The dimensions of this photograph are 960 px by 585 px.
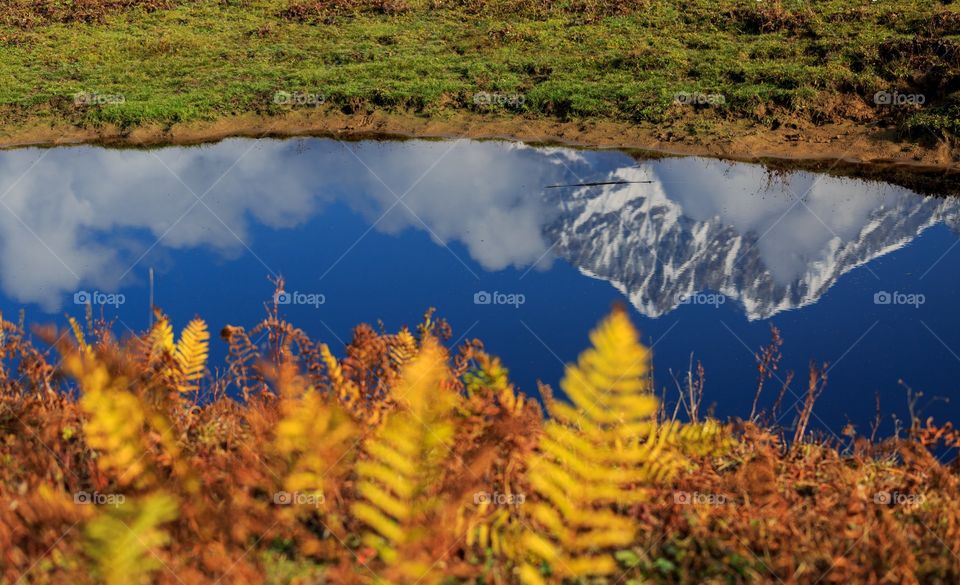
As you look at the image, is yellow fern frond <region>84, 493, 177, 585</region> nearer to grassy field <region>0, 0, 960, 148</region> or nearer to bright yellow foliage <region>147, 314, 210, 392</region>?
bright yellow foliage <region>147, 314, 210, 392</region>

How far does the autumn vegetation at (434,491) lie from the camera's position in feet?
12.9

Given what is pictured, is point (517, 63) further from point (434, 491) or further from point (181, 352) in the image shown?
point (434, 491)

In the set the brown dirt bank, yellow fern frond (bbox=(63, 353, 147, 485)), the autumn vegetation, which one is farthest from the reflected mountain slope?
yellow fern frond (bbox=(63, 353, 147, 485))

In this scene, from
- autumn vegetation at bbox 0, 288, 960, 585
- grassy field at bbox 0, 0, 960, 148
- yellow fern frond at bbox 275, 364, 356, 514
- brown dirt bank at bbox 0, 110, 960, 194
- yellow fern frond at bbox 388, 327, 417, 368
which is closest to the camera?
autumn vegetation at bbox 0, 288, 960, 585

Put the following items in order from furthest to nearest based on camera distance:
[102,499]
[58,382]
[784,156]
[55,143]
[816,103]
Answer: [55,143] < [816,103] < [784,156] < [58,382] < [102,499]

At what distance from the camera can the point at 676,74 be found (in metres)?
19.4

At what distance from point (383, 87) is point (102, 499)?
16264 mm

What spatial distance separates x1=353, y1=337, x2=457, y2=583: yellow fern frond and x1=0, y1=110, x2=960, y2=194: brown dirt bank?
1341cm

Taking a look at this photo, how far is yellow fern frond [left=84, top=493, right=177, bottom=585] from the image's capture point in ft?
11.4

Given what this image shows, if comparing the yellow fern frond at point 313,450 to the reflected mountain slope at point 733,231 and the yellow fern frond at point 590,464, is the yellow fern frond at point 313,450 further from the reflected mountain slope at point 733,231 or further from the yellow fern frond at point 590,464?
the reflected mountain slope at point 733,231

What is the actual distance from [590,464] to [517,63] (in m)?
17.9

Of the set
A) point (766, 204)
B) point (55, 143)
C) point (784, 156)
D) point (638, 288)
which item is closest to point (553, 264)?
point (638, 288)

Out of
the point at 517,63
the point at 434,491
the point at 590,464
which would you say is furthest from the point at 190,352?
the point at 517,63

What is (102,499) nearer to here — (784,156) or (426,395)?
(426,395)
